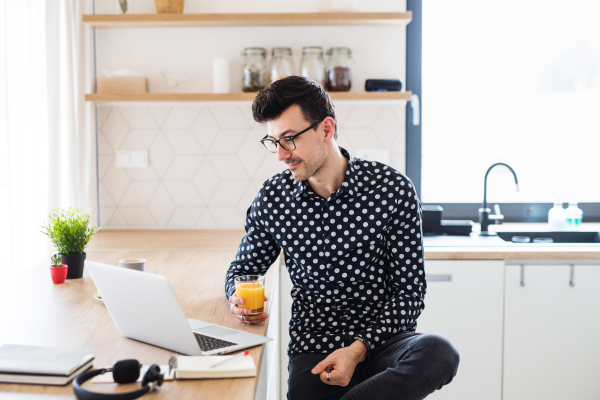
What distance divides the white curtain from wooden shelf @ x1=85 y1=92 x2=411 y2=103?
158mm

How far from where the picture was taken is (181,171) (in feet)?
9.13

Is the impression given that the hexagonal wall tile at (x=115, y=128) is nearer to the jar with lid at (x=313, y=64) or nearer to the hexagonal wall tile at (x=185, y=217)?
the hexagonal wall tile at (x=185, y=217)

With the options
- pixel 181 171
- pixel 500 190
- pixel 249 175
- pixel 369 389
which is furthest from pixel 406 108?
pixel 369 389

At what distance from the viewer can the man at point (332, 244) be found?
1521mm

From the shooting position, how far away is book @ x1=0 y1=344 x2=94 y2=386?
979 mm

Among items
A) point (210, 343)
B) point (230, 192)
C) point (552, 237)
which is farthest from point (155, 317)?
point (552, 237)

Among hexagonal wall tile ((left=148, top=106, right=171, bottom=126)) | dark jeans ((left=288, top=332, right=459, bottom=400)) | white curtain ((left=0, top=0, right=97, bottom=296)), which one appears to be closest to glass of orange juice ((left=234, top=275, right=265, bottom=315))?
dark jeans ((left=288, top=332, right=459, bottom=400))

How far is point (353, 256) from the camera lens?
5.20 ft

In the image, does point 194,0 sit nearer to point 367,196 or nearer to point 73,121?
point 73,121

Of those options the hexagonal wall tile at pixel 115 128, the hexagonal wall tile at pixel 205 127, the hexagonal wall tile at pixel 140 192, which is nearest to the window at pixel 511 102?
the hexagonal wall tile at pixel 205 127

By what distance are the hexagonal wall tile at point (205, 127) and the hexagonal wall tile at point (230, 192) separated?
24cm

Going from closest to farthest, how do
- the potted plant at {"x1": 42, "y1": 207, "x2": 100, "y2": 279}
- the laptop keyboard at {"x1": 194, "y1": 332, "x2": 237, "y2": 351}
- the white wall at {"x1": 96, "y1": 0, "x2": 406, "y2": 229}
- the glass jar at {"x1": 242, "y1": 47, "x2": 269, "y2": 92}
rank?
the laptop keyboard at {"x1": 194, "y1": 332, "x2": 237, "y2": 351} → the potted plant at {"x1": 42, "y1": 207, "x2": 100, "y2": 279} → the glass jar at {"x1": 242, "y1": 47, "x2": 269, "y2": 92} → the white wall at {"x1": 96, "y1": 0, "x2": 406, "y2": 229}

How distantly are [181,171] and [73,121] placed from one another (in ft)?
1.89

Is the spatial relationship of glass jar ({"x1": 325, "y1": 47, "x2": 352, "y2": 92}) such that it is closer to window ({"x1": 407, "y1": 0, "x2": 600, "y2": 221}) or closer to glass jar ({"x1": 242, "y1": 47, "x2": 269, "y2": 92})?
glass jar ({"x1": 242, "y1": 47, "x2": 269, "y2": 92})
